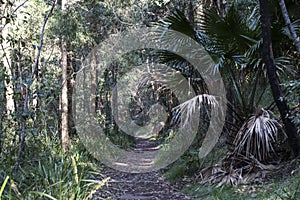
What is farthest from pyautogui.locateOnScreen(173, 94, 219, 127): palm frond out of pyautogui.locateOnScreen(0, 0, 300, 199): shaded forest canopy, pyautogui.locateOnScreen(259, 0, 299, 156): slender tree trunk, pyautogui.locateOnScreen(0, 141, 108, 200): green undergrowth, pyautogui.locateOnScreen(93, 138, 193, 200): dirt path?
pyautogui.locateOnScreen(0, 141, 108, 200): green undergrowth

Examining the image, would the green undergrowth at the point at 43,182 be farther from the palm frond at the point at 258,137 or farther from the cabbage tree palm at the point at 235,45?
the cabbage tree palm at the point at 235,45

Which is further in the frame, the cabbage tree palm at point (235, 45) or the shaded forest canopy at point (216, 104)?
the cabbage tree palm at point (235, 45)

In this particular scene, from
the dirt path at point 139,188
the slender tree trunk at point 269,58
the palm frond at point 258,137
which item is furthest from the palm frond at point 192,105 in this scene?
the dirt path at point 139,188

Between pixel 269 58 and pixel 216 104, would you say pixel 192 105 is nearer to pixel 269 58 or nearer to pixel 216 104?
pixel 216 104

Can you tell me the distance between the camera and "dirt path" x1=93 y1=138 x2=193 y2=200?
6.85 meters

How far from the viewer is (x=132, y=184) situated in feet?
28.2

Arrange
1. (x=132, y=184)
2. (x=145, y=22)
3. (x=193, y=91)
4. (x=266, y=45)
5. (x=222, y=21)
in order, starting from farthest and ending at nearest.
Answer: (x=145, y=22) → (x=132, y=184) → (x=193, y=91) → (x=222, y=21) → (x=266, y=45)

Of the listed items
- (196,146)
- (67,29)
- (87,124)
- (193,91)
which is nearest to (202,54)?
(193,91)

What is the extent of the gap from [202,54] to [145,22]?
377 inches

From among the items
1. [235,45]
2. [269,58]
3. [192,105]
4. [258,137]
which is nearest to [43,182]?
[192,105]

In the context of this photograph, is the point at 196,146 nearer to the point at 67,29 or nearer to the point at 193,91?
the point at 193,91

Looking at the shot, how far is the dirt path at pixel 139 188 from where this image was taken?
6.85m

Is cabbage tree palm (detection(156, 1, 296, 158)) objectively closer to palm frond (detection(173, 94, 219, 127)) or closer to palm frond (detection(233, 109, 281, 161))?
palm frond (detection(233, 109, 281, 161))

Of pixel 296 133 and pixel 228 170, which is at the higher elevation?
pixel 296 133
